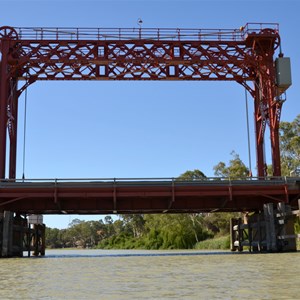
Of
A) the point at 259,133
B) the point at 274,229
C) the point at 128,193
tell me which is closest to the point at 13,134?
the point at 128,193

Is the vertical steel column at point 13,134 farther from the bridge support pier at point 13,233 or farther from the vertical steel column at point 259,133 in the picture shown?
the vertical steel column at point 259,133

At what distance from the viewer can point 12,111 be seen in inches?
1748

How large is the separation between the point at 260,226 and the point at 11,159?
840 inches

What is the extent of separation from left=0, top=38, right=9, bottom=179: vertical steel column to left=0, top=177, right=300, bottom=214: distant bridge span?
240 cm

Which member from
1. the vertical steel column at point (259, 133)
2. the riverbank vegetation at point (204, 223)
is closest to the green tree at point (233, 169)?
the riverbank vegetation at point (204, 223)

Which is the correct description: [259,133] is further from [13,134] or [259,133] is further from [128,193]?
[13,134]

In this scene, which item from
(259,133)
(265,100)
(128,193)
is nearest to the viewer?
(128,193)

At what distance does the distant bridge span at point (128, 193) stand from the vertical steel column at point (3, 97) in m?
2.40

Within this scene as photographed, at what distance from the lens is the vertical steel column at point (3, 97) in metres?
41.1

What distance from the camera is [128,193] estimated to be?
39156 millimetres

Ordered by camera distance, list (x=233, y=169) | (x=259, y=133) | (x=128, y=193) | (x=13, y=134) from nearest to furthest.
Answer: (x=128, y=193) → (x=13, y=134) → (x=259, y=133) → (x=233, y=169)

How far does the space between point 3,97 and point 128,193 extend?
13.2 meters

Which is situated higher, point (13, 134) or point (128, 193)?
point (13, 134)

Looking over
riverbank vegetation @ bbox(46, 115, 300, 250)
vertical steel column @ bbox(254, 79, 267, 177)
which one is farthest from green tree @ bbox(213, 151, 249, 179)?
vertical steel column @ bbox(254, 79, 267, 177)
